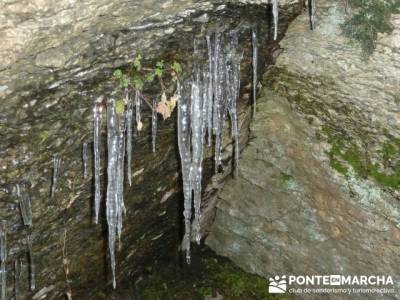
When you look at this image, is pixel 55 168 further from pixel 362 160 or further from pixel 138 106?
pixel 362 160

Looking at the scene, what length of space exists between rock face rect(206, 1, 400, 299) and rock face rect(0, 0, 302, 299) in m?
0.38

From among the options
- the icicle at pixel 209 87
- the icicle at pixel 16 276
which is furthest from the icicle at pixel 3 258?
the icicle at pixel 209 87

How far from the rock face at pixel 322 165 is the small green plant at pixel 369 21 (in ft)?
0.25

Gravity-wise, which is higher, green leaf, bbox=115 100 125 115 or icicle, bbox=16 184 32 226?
green leaf, bbox=115 100 125 115

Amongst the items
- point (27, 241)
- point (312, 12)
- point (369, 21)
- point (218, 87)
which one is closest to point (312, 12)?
point (312, 12)

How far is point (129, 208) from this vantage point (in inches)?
211

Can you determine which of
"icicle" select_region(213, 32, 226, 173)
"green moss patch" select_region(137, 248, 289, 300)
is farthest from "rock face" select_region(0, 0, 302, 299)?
"green moss patch" select_region(137, 248, 289, 300)

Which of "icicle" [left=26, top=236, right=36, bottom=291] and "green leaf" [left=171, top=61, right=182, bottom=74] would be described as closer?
"green leaf" [left=171, top=61, right=182, bottom=74]

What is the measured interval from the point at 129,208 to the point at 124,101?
6.28 feet

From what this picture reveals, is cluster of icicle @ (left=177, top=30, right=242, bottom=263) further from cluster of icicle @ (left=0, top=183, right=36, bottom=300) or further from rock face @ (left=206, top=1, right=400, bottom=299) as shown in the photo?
cluster of icicle @ (left=0, top=183, right=36, bottom=300)

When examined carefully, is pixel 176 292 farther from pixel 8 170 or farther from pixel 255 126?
pixel 8 170

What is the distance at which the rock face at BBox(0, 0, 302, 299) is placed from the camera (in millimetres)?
2852

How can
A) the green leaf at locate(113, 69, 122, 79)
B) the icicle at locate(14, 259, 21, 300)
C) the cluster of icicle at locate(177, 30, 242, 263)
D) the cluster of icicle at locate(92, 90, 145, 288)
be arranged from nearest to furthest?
the green leaf at locate(113, 69, 122, 79) < the cluster of icicle at locate(92, 90, 145, 288) < the cluster of icicle at locate(177, 30, 242, 263) < the icicle at locate(14, 259, 21, 300)

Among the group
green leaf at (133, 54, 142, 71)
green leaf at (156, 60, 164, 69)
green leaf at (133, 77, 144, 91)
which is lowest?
green leaf at (133, 77, 144, 91)
